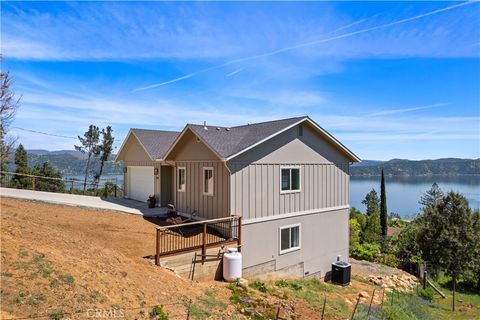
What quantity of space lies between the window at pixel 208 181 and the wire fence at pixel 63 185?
1170 cm

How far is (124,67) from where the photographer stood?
17094 mm

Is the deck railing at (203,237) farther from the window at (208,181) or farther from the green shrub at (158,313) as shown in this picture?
the green shrub at (158,313)

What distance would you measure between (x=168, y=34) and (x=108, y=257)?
26.6ft

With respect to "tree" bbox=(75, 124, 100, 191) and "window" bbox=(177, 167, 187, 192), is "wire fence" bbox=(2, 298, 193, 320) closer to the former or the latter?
"window" bbox=(177, 167, 187, 192)

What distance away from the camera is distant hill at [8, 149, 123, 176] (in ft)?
103

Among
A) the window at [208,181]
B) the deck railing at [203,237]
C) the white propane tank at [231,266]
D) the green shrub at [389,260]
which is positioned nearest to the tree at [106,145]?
the window at [208,181]

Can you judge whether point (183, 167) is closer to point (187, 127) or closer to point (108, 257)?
point (187, 127)

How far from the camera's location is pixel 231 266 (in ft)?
30.9

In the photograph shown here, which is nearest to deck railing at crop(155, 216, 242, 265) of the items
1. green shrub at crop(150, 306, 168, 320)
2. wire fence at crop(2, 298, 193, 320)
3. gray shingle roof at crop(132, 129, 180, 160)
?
wire fence at crop(2, 298, 193, 320)

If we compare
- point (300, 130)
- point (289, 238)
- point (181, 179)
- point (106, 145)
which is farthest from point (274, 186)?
point (106, 145)

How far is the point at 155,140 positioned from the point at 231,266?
1080 cm

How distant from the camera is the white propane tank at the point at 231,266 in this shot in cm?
941
